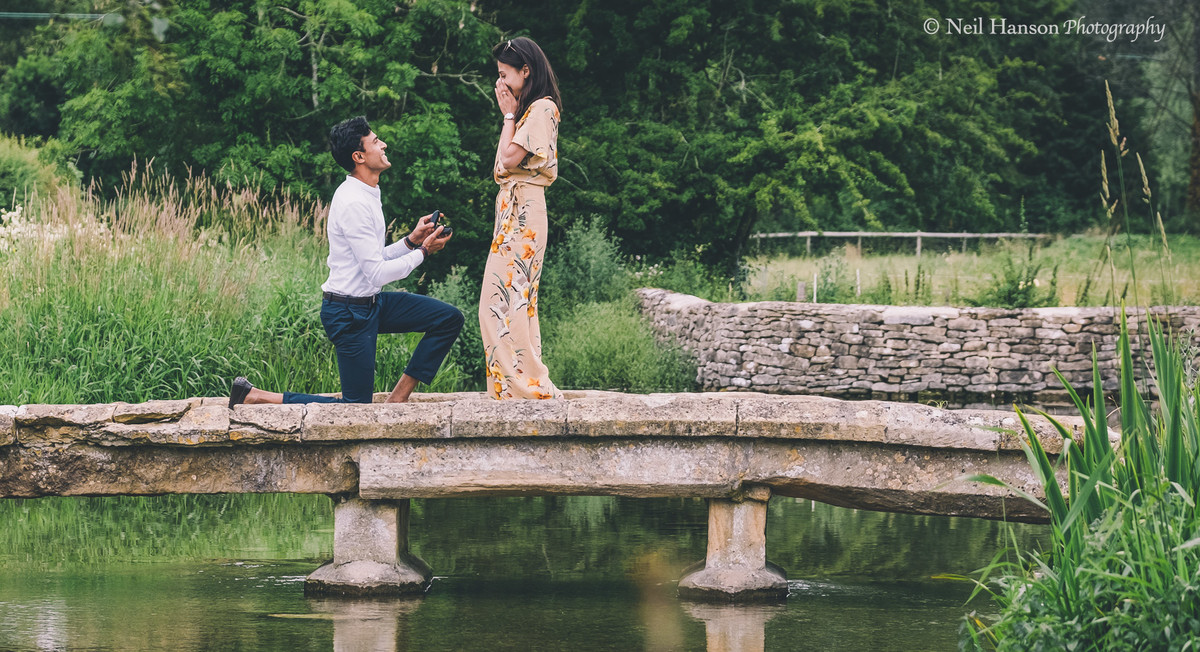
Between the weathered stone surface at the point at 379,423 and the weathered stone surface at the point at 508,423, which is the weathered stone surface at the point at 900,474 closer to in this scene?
the weathered stone surface at the point at 508,423

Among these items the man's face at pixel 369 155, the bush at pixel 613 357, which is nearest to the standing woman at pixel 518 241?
the man's face at pixel 369 155

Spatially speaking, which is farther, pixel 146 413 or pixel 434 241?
pixel 434 241

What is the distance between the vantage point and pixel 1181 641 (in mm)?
3500

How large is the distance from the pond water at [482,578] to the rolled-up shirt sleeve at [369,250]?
1.54 meters

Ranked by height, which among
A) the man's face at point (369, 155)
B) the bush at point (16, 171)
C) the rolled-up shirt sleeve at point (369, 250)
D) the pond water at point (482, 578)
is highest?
the bush at point (16, 171)

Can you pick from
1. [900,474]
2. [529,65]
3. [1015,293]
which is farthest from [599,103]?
[900,474]

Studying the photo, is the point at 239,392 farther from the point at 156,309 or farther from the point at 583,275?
the point at 583,275

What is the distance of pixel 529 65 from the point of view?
6.29 meters

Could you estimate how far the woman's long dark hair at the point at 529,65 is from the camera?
625 centimetres

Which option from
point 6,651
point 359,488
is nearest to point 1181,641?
point 359,488

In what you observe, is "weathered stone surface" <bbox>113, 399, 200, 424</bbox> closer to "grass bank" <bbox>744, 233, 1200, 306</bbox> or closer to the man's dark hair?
the man's dark hair

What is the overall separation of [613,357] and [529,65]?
23.9 ft

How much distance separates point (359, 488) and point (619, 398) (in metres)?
1.29

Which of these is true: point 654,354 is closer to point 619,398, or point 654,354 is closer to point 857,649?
point 619,398
